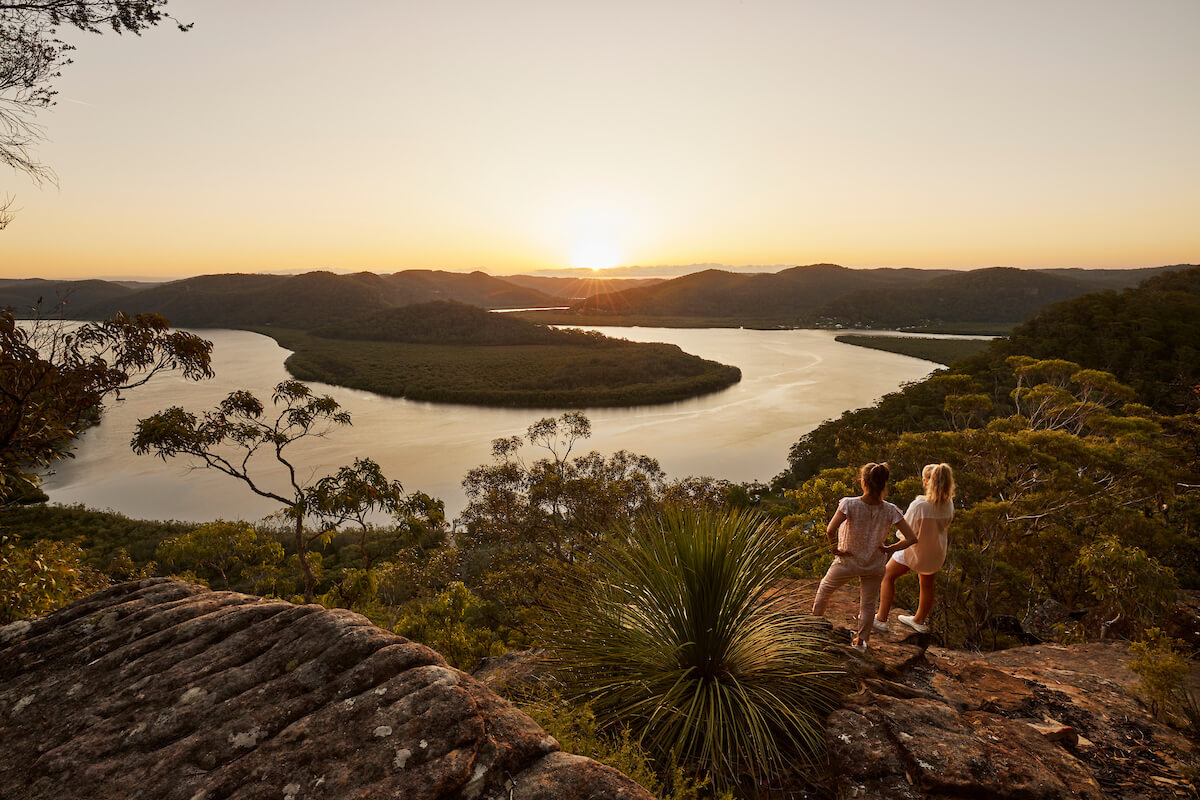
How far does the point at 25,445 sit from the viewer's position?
609cm

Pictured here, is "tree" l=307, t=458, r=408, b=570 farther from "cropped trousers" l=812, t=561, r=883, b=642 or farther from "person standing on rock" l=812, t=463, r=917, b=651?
"person standing on rock" l=812, t=463, r=917, b=651

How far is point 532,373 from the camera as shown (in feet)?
278

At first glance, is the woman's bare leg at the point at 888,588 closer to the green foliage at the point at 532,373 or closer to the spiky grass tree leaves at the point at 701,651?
the spiky grass tree leaves at the point at 701,651

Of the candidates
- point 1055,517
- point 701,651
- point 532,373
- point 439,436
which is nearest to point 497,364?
point 532,373

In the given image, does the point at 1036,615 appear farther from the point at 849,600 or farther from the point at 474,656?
the point at 474,656

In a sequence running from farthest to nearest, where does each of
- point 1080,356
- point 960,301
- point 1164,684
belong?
point 960,301
point 1080,356
point 1164,684

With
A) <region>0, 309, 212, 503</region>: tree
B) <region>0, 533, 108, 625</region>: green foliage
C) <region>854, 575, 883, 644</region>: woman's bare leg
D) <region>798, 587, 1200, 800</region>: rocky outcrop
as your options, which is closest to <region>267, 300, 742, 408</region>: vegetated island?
<region>0, 309, 212, 503</region>: tree

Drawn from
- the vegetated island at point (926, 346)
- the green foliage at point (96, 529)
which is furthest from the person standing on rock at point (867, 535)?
the vegetated island at point (926, 346)

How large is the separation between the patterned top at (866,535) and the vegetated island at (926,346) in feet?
319

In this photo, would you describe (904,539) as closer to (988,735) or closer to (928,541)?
(928,541)

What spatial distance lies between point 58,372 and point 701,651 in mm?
7618

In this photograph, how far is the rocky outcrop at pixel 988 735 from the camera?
2873 millimetres

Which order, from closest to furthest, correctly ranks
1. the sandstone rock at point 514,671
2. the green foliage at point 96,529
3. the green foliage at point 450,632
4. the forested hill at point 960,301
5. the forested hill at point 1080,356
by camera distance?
1. the sandstone rock at point 514,671
2. the green foliage at point 450,632
3. the green foliage at point 96,529
4. the forested hill at point 1080,356
5. the forested hill at point 960,301

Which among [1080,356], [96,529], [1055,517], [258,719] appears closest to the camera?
[258,719]
